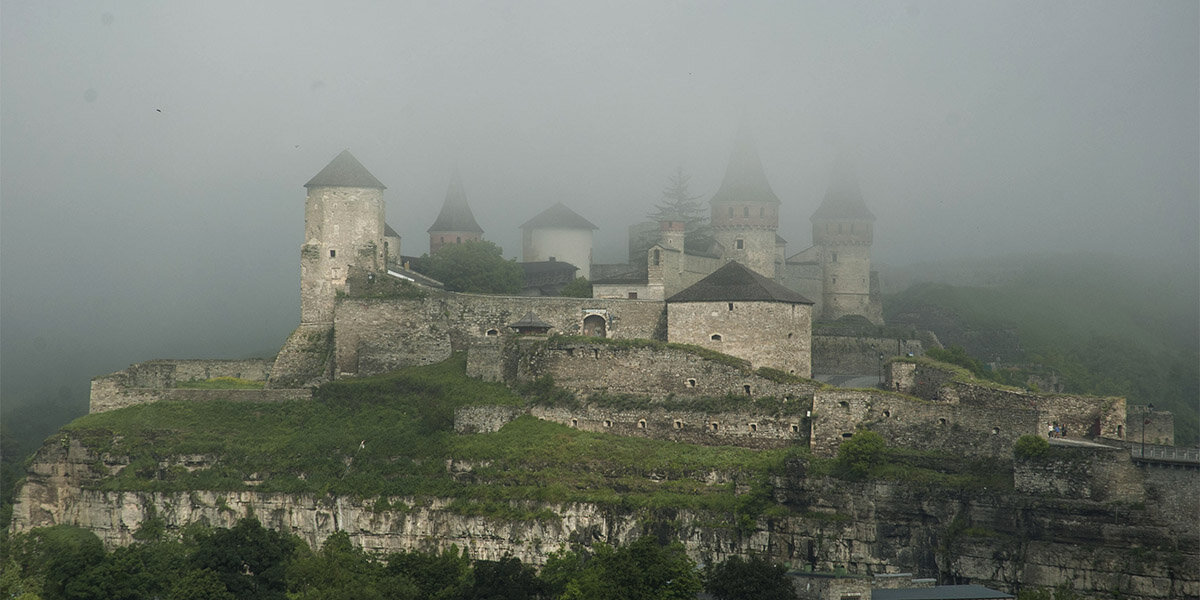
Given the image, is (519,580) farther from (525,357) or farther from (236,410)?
(236,410)

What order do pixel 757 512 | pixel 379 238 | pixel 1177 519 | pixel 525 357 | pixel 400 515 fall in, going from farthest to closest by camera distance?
pixel 379 238
pixel 525 357
pixel 400 515
pixel 757 512
pixel 1177 519

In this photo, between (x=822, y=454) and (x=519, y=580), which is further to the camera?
(x=822, y=454)

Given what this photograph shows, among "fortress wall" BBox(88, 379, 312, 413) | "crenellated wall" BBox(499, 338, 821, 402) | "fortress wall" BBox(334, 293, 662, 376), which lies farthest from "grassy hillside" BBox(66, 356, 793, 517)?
"crenellated wall" BBox(499, 338, 821, 402)

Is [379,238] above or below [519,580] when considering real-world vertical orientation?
above

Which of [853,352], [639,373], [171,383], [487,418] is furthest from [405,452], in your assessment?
[853,352]

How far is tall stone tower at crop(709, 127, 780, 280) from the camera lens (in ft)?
272

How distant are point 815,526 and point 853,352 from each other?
21392mm

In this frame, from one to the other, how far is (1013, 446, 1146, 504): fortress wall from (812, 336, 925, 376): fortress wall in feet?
69.0

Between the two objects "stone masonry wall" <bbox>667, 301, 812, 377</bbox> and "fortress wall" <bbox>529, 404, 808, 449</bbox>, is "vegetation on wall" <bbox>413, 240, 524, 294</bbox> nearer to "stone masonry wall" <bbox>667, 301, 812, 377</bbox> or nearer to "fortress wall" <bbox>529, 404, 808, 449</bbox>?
"fortress wall" <bbox>529, 404, 808, 449</bbox>

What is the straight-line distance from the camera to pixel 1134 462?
51562 mm

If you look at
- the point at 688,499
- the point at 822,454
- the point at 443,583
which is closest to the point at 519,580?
the point at 443,583

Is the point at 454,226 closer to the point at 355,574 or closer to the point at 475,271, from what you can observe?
the point at 475,271

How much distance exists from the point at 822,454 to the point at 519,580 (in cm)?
1292

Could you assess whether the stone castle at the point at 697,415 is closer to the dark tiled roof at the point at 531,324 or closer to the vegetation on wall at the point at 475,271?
the dark tiled roof at the point at 531,324
